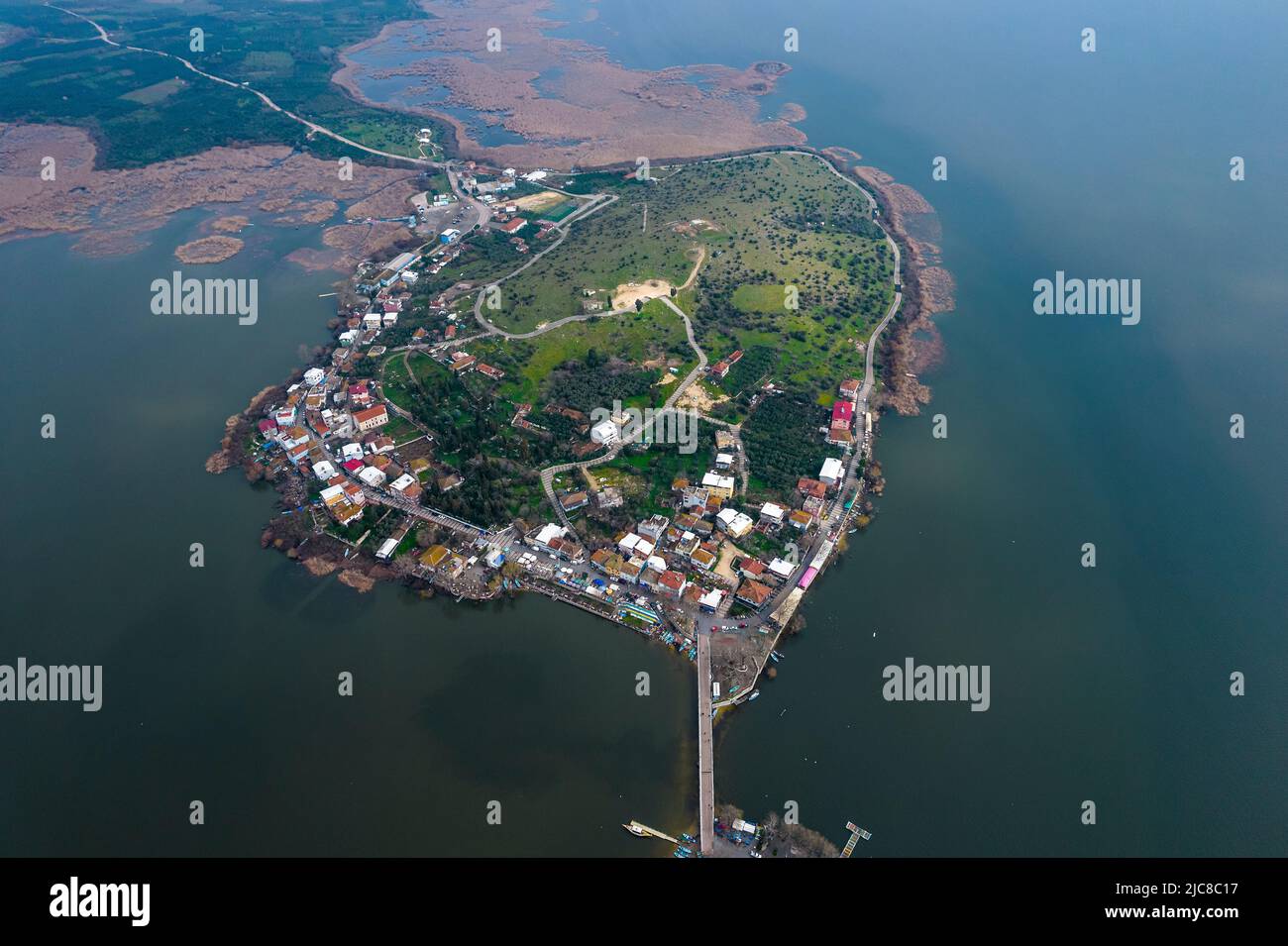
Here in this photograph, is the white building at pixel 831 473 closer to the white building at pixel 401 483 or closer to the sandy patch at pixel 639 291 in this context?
the sandy patch at pixel 639 291

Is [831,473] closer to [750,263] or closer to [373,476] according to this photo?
[750,263]

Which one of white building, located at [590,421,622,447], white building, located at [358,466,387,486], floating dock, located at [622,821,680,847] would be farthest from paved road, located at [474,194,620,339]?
floating dock, located at [622,821,680,847]

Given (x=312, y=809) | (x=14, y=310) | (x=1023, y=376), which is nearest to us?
(x=312, y=809)

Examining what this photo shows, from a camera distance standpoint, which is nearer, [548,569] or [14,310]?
[548,569]

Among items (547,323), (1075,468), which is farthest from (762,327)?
(1075,468)

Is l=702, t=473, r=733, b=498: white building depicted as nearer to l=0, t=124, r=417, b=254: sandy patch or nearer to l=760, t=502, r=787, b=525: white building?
l=760, t=502, r=787, b=525: white building

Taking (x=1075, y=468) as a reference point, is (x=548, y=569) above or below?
below

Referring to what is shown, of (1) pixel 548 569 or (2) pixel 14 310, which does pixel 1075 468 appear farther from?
(2) pixel 14 310

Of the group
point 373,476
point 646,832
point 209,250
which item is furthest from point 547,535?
point 209,250

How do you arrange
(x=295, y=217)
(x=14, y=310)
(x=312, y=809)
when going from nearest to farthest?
(x=312, y=809) → (x=14, y=310) → (x=295, y=217)

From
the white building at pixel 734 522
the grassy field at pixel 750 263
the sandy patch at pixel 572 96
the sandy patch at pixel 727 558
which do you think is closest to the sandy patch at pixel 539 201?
the grassy field at pixel 750 263
